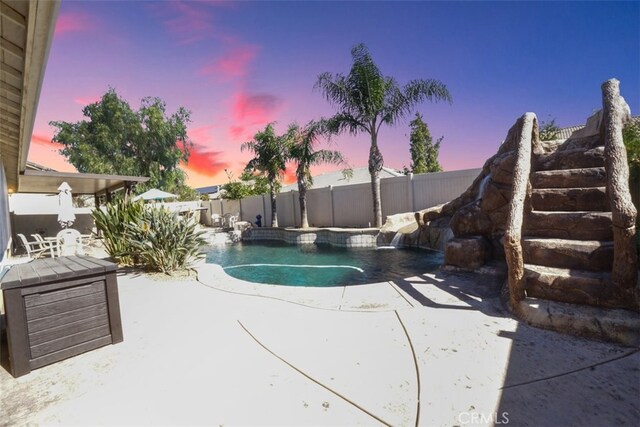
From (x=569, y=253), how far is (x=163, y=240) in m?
6.44

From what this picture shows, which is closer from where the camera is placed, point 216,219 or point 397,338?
point 397,338

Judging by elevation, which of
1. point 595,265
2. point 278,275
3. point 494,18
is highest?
point 494,18

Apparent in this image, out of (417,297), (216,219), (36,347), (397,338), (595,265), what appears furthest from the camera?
(216,219)

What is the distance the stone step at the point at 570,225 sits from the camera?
9.52ft

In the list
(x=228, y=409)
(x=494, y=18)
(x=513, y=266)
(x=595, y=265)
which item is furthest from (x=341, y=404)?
(x=494, y=18)

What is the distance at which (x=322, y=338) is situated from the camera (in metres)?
2.48

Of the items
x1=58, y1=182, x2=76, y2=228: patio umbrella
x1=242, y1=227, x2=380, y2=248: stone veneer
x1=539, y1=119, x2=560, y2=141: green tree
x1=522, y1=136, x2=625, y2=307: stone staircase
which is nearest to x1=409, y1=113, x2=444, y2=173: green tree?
x1=539, y1=119, x2=560, y2=141: green tree

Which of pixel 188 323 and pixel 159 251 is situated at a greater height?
pixel 159 251

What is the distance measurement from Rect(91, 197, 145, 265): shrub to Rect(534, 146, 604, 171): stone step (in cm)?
780

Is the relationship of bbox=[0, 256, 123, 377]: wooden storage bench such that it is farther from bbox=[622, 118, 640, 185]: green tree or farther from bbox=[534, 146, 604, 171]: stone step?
bbox=[622, 118, 640, 185]: green tree

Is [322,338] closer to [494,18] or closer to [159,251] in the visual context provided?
[159,251]

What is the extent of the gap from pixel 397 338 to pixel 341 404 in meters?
0.95

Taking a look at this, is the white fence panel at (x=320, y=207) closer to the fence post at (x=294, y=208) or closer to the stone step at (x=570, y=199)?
the fence post at (x=294, y=208)

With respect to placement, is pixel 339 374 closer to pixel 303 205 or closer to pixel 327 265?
pixel 327 265
